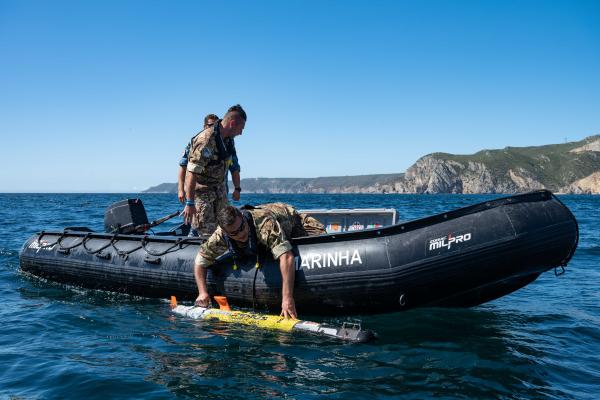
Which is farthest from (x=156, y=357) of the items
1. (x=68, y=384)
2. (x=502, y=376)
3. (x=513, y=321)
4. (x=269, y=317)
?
(x=513, y=321)

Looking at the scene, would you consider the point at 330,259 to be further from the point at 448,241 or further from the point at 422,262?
Answer: the point at 448,241

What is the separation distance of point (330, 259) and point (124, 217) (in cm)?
451

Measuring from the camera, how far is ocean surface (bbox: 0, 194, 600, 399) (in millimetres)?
4055

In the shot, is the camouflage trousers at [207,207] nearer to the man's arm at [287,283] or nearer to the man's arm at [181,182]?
the man's arm at [181,182]

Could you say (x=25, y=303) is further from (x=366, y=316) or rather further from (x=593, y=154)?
(x=593, y=154)

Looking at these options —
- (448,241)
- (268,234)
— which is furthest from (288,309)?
(448,241)

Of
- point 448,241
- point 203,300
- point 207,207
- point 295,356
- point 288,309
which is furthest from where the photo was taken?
point 207,207

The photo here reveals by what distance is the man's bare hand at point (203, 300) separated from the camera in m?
6.38

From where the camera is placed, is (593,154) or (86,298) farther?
(593,154)

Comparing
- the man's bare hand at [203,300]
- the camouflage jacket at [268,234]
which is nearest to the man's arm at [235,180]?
the camouflage jacket at [268,234]

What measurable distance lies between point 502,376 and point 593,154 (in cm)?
21028

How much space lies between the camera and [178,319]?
6270mm

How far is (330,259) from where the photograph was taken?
19.5 feet

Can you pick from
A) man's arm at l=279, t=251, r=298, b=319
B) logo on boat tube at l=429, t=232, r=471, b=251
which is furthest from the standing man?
logo on boat tube at l=429, t=232, r=471, b=251
